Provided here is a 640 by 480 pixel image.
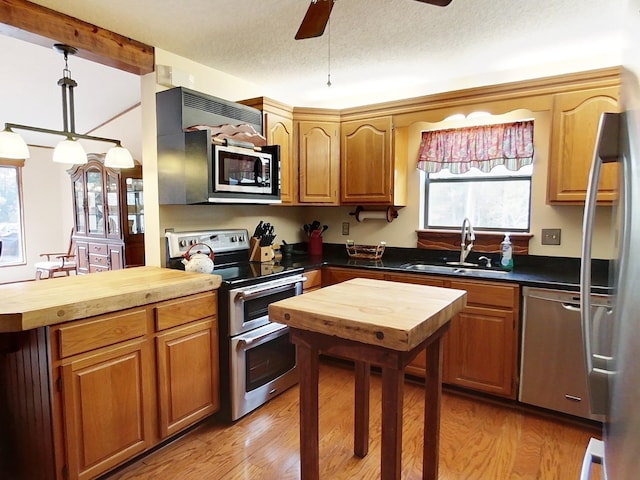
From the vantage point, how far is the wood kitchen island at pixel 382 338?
4.44ft

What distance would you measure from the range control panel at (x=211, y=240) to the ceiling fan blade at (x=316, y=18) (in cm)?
158

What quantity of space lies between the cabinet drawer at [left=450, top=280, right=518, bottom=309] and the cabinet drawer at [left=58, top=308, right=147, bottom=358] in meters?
2.00

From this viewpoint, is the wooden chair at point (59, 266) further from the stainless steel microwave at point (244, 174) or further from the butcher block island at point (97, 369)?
the stainless steel microwave at point (244, 174)

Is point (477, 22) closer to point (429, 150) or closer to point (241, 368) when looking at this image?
point (429, 150)

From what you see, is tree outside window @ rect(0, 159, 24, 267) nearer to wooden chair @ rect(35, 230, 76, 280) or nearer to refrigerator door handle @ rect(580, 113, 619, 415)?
wooden chair @ rect(35, 230, 76, 280)

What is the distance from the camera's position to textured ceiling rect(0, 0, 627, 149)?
81.6 inches

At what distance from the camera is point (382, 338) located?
129cm

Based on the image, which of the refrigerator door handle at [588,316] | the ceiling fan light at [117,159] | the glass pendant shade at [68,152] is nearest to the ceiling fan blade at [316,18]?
the refrigerator door handle at [588,316]

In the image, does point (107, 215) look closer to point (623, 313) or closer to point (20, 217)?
point (20, 217)

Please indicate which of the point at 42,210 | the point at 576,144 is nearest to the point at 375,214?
the point at 576,144

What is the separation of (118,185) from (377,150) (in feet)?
11.2

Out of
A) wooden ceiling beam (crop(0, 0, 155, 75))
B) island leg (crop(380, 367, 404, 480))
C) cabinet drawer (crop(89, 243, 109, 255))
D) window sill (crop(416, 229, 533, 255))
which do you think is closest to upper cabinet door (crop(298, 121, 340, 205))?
window sill (crop(416, 229, 533, 255))

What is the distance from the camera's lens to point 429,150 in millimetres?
3320

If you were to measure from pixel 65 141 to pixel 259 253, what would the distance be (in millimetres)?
1777
